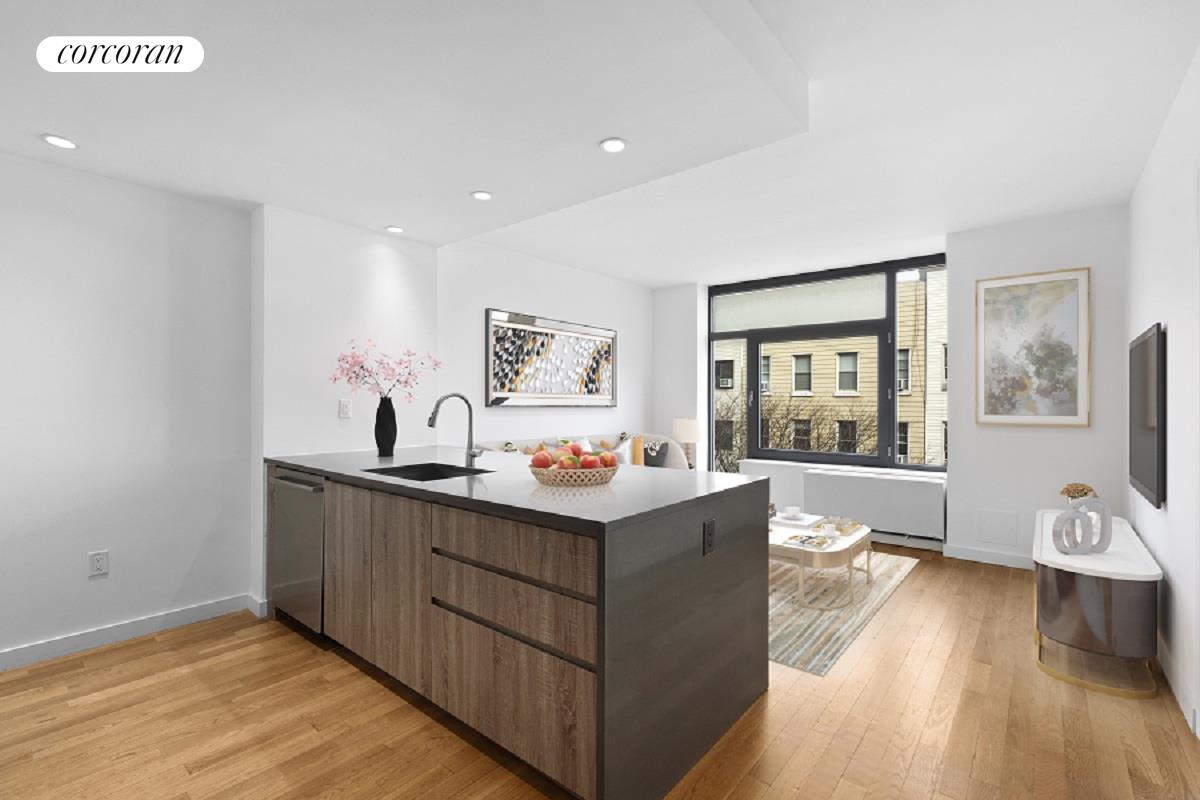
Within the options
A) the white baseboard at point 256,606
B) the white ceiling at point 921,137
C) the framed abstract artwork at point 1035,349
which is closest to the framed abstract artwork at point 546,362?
the white ceiling at point 921,137

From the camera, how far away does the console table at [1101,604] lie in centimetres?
237

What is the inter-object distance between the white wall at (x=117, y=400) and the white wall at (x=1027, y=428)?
4888 mm

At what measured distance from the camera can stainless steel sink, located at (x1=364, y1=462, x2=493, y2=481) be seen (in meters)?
2.66

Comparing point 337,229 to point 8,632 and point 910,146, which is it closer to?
point 8,632

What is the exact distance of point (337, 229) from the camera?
3.51 metres

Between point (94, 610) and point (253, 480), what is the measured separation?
0.89 m

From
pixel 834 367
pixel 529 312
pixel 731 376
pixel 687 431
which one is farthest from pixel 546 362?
pixel 834 367

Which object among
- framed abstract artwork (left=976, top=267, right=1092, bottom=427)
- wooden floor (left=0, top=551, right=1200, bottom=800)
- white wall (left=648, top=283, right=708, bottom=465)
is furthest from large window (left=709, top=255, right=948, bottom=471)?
wooden floor (left=0, top=551, right=1200, bottom=800)

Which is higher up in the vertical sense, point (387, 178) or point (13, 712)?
point (387, 178)

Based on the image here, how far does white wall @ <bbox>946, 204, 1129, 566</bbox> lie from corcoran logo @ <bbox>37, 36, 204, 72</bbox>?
4.77 m

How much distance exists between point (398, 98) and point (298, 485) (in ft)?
6.15

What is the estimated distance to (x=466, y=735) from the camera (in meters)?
2.05

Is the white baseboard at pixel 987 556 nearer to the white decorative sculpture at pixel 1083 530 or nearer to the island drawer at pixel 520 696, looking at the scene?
the white decorative sculpture at pixel 1083 530

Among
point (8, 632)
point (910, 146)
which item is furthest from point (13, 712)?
point (910, 146)
